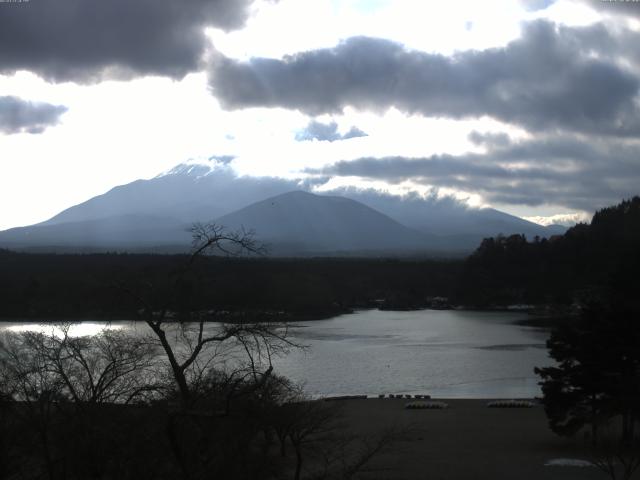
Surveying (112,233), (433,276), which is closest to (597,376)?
(433,276)

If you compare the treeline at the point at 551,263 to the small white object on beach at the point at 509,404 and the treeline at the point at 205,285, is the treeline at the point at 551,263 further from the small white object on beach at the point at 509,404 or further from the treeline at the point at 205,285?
the small white object on beach at the point at 509,404

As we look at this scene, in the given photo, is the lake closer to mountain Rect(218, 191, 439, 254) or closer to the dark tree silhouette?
the dark tree silhouette

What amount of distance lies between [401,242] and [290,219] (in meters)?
29.7

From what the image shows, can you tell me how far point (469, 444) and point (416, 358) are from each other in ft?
43.5

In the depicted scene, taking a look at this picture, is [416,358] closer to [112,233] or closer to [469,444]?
[469,444]

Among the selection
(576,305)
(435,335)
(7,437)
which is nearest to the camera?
(7,437)

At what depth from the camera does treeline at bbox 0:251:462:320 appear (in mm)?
4617

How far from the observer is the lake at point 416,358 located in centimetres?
1939

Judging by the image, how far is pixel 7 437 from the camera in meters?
5.19

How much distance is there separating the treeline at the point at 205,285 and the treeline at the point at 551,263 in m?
3.82

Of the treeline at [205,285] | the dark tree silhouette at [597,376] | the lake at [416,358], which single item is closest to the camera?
the treeline at [205,285]

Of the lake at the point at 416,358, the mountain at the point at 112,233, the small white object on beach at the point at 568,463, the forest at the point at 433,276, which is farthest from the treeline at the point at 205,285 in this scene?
the mountain at the point at 112,233

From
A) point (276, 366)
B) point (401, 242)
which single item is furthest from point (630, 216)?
point (401, 242)

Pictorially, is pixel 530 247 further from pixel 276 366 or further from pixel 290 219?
pixel 290 219
